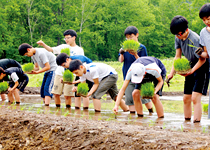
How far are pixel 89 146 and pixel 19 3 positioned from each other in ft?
137

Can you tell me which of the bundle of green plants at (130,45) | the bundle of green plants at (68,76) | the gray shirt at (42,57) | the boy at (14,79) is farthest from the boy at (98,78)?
the boy at (14,79)

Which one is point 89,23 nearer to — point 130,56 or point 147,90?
point 130,56

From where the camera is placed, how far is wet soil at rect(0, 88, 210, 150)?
313 centimetres

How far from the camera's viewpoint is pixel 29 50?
7.72 m

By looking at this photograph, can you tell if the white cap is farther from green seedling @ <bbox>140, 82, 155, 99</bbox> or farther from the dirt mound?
the dirt mound

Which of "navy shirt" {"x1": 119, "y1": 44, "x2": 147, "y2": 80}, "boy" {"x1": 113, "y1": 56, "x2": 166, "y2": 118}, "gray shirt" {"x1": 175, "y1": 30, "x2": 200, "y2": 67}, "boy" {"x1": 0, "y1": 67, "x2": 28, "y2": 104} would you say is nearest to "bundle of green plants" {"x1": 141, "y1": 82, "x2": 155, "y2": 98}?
"boy" {"x1": 113, "y1": 56, "x2": 166, "y2": 118}

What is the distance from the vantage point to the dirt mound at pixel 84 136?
313cm

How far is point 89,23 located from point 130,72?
45.5 metres

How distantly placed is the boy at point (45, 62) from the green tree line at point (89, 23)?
33.6m

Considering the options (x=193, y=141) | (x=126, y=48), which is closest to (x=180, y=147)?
(x=193, y=141)

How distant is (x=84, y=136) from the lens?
3643 millimetres

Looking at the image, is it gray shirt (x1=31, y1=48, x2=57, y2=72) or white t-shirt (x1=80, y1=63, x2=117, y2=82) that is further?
gray shirt (x1=31, y1=48, x2=57, y2=72)

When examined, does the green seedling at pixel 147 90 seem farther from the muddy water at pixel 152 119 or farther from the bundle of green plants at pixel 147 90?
the muddy water at pixel 152 119

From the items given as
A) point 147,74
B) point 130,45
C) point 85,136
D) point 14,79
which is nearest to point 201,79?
point 147,74
